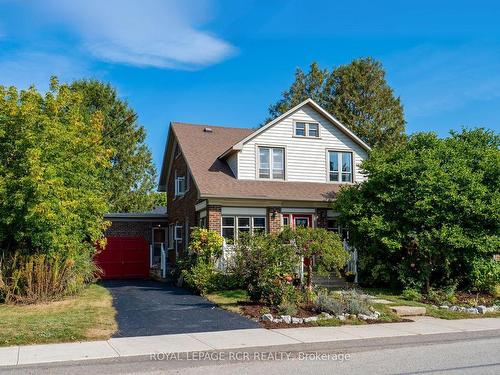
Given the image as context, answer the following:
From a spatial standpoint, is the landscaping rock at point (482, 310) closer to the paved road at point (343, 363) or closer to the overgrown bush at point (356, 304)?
the overgrown bush at point (356, 304)

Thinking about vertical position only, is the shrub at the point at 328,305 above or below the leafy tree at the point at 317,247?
below

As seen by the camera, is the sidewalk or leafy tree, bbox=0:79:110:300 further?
leafy tree, bbox=0:79:110:300

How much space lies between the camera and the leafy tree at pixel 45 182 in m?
14.1

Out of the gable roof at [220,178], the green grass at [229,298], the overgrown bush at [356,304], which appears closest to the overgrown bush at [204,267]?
the green grass at [229,298]

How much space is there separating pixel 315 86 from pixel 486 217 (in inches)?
981

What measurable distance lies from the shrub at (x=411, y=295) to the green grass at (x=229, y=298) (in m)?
4.92

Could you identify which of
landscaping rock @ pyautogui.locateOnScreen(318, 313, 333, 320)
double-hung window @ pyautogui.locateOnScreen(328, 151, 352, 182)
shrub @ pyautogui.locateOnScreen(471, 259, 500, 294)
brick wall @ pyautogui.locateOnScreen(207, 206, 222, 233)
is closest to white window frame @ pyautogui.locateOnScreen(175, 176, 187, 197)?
brick wall @ pyautogui.locateOnScreen(207, 206, 222, 233)

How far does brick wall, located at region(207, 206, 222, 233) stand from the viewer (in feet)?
62.7

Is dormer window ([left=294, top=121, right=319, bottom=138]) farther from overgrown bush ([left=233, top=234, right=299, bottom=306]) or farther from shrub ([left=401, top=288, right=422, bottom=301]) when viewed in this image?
overgrown bush ([left=233, top=234, right=299, bottom=306])

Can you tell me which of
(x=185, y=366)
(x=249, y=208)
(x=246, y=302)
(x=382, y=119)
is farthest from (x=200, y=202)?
(x=382, y=119)

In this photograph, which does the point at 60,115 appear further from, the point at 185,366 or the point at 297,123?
the point at 185,366

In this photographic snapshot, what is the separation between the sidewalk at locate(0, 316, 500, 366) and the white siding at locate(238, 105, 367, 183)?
1094 cm

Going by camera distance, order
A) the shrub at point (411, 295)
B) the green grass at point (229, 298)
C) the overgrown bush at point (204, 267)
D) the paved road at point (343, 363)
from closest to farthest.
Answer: the paved road at point (343, 363) → the green grass at point (229, 298) → the shrub at point (411, 295) → the overgrown bush at point (204, 267)

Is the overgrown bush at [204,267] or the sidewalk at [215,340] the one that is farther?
the overgrown bush at [204,267]
